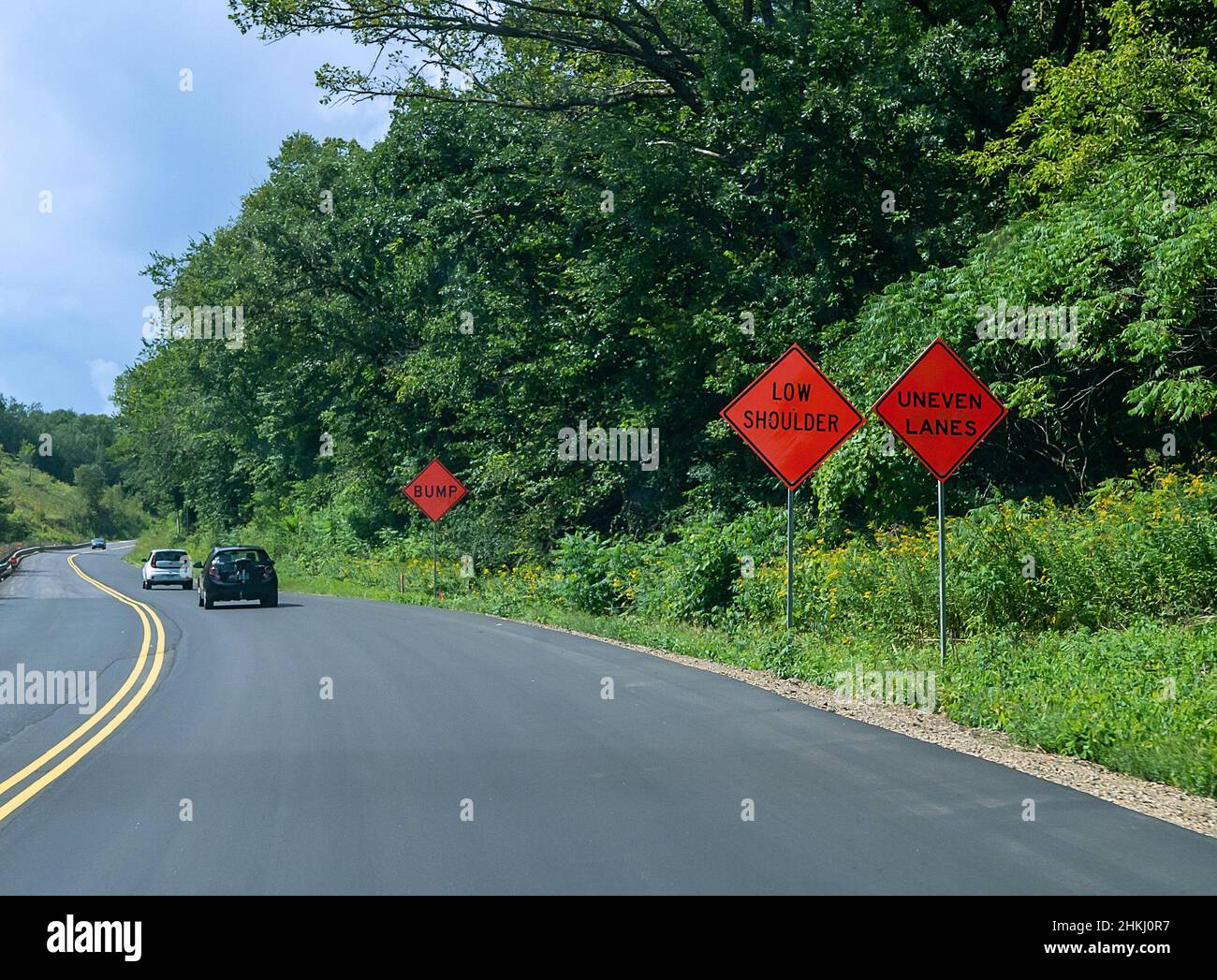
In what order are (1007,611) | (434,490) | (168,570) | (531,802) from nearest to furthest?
(531,802), (1007,611), (434,490), (168,570)

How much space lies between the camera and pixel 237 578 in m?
31.4

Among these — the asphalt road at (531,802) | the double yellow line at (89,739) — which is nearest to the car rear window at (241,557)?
the double yellow line at (89,739)

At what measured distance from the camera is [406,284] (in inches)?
1487

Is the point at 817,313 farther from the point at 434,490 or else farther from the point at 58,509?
the point at 58,509

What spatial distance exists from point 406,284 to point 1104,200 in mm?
23763

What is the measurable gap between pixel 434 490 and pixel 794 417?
1892 centimetres

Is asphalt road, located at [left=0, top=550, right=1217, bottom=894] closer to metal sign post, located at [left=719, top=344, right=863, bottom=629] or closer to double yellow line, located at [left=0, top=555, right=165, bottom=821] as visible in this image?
double yellow line, located at [left=0, top=555, right=165, bottom=821]

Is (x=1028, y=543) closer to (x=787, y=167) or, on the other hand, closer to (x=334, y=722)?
(x=334, y=722)

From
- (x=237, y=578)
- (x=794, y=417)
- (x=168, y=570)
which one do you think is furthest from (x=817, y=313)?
→ (x=168, y=570)

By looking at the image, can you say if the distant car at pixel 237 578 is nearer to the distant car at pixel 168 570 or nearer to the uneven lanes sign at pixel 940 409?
Answer: the distant car at pixel 168 570

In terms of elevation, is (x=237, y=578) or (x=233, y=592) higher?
(x=237, y=578)

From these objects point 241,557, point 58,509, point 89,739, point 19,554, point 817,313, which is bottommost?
point 19,554

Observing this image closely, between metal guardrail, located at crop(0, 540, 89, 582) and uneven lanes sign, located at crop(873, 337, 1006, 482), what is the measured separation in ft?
162
